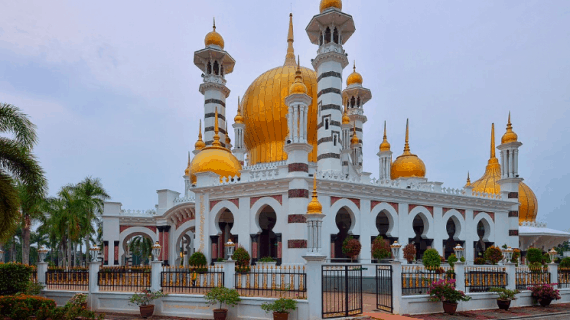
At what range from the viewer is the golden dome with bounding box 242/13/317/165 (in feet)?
115

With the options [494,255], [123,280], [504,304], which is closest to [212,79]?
[123,280]

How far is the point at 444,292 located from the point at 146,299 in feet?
34.4

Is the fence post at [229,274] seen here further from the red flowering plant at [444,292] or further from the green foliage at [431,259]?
the green foliage at [431,259]

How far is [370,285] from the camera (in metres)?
22.5

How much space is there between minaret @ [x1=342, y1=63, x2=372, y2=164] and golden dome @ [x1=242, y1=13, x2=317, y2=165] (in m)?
6.04

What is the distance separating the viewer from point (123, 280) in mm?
20562

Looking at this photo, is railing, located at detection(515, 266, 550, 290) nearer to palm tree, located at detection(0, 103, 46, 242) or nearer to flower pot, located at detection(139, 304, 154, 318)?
flower pot, located at detection(139, 304, 154, 318)

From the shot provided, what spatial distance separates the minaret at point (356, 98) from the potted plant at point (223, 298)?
87.9ft

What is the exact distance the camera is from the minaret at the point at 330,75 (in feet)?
103

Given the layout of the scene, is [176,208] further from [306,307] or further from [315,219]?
[306,307]

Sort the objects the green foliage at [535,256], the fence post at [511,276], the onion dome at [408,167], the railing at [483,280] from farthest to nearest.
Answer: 1. the onion dome at [408,167]
2. the green foliage at [535,256]
3. the fence post at [511,276]
4. the railing at [483,280]

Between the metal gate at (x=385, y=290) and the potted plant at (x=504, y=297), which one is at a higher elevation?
the metal gate at (x=385, y=290)

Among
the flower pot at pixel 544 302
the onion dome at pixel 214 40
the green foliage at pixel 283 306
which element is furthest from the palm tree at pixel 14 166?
the onion dome at pixel 214 40

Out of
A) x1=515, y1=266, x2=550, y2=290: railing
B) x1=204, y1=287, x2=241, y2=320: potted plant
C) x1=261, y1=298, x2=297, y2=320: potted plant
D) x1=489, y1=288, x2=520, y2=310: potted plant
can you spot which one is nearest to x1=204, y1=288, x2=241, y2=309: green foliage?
x1=204, y1=287, x2=241, y2=320: potted plant
